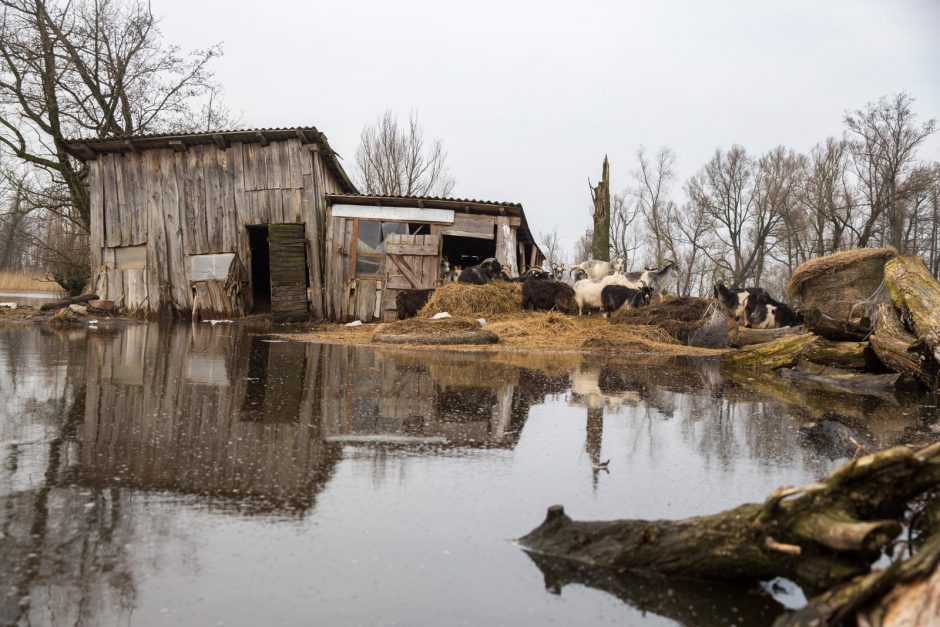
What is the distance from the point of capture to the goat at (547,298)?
16812mm

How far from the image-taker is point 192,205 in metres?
19.9

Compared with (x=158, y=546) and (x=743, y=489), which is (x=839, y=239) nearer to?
(x=743, y=489)

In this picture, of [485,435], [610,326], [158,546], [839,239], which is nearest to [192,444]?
[158,546]

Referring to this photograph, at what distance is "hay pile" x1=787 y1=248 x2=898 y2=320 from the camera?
1338 cm

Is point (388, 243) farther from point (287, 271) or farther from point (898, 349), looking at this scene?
point (898, 349)

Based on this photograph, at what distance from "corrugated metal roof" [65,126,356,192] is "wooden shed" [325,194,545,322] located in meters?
1.93

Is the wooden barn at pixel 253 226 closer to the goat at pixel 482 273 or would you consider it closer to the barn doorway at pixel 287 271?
the barn doorway at pixel 287 271

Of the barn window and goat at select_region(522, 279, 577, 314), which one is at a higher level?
the barn window

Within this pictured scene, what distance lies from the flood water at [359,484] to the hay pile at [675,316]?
7.05 meters

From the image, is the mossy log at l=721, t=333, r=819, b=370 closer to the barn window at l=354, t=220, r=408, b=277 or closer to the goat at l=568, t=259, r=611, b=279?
the goat at l=568, t=259, r=611, b=279

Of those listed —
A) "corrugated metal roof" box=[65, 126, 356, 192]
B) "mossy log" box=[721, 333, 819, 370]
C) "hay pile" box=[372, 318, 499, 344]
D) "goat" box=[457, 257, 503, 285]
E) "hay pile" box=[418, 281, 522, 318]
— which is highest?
"corrugated metal roof" box=[65, 126, 356, 192]

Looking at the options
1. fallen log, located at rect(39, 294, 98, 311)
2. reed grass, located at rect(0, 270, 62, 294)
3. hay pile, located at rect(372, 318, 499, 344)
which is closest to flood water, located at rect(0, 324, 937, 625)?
hay pile, located at rect(372, 318, 499, 344)

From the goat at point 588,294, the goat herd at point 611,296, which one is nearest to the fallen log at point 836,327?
the goat herd at point 611,296

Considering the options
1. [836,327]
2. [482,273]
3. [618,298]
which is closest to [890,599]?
[836,327]
